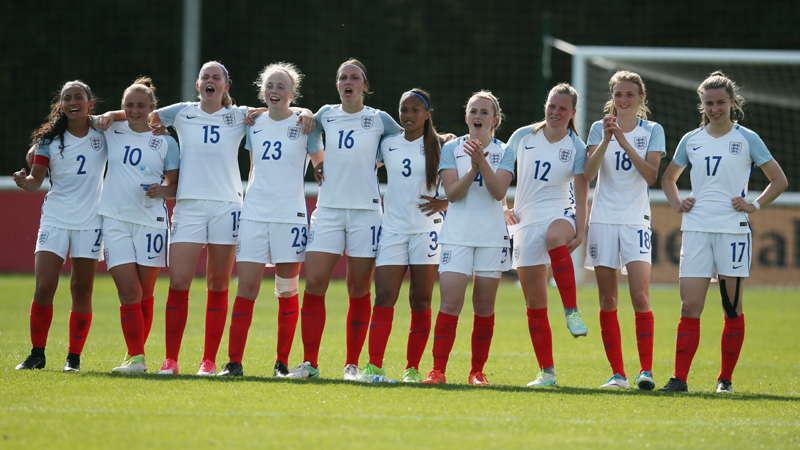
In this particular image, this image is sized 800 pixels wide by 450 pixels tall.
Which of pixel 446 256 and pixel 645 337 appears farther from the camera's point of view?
pixel 645 337

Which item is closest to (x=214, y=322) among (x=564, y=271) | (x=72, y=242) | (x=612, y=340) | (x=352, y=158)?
(x=72, y=242)

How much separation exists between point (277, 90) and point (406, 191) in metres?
1.18

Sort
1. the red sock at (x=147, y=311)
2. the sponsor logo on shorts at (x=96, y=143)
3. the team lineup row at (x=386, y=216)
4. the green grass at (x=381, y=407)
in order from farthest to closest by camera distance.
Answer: the red sock at (x=147, y=311) → the sponsor logo on shorts at (x=96, y=143) → the team lineup row at (x=386, y=216) → the green grass at (x=381, y=407)

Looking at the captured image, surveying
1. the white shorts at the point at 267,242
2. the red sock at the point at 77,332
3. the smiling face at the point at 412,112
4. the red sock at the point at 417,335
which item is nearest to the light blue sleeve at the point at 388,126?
the smiling face at the point at 412,112

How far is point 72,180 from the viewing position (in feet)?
20.3

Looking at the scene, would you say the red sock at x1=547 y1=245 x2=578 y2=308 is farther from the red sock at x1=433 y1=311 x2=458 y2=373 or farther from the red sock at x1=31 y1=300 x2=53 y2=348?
the red sock at x1=31 y1=300 x2=53 y2=348

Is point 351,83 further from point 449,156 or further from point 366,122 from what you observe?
point 449,156

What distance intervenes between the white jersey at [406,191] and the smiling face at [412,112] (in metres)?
0.12

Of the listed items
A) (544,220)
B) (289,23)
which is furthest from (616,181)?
(289,23)

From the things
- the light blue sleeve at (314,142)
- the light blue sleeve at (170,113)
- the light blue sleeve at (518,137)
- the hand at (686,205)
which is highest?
the light blue sleeve at (170,113)

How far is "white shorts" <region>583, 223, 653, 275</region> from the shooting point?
19.6 ft

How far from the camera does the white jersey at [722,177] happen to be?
5828mm

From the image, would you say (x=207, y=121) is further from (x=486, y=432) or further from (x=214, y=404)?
(x=486, y=432)

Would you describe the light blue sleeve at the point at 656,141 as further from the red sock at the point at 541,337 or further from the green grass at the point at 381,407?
the green grass at the point at 381,407
